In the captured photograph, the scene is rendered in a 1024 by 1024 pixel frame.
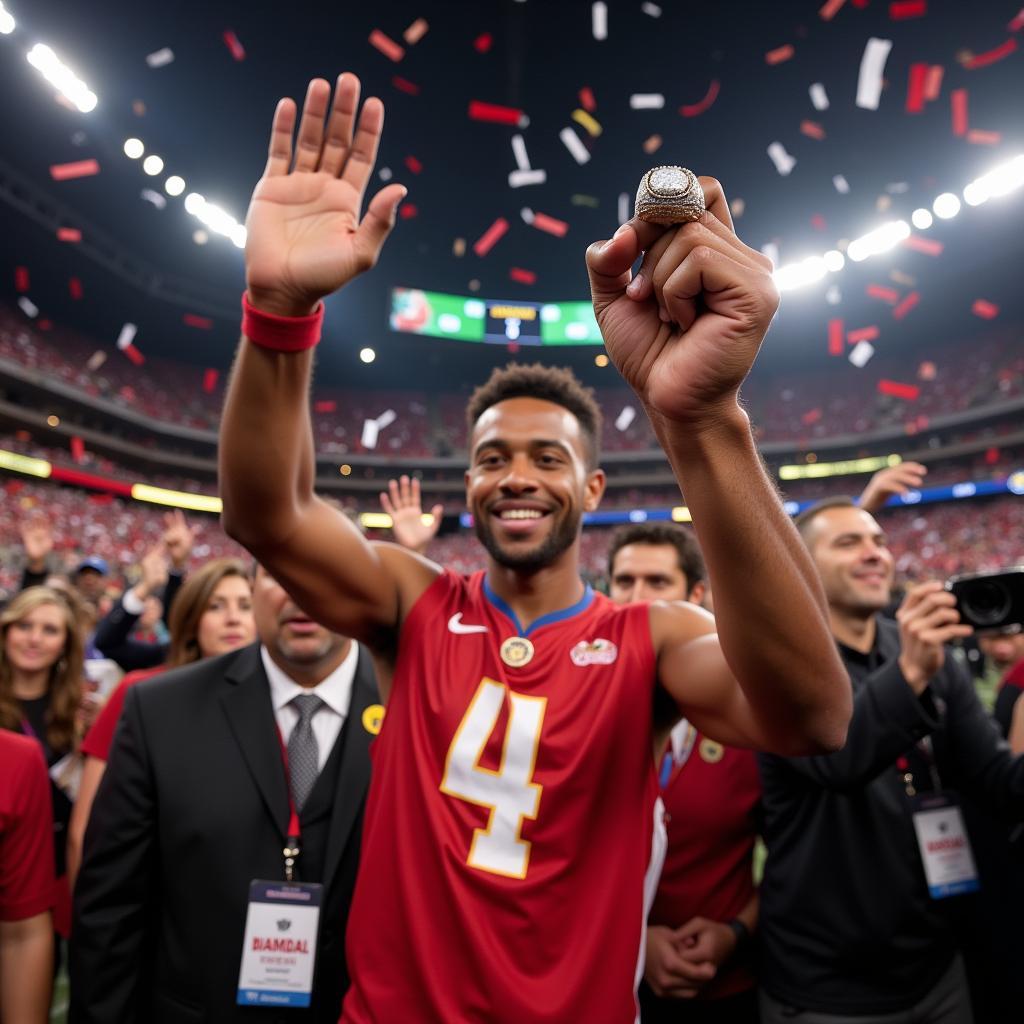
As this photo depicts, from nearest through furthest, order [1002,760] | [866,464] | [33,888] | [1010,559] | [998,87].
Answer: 1. [33,888]
2. [1002,760]
3. [998,87]
4. [1010,559]
5. [866,464]

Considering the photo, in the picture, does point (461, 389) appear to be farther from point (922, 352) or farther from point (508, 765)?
point (508, 765)

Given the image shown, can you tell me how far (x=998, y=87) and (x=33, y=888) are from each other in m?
21.3

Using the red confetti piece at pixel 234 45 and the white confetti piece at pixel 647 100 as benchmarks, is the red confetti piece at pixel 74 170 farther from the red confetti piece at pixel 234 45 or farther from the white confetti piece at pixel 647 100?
the white confetti piece at pixel 647 100

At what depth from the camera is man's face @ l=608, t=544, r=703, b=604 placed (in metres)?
2.78

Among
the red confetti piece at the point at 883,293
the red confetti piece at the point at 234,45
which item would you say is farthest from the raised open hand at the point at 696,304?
the red confetti piece at the point at 883,293

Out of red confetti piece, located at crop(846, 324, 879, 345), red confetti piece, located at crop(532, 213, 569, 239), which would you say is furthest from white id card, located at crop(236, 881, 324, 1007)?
red confetti piece, located at crop(846, 324, 879, 345)

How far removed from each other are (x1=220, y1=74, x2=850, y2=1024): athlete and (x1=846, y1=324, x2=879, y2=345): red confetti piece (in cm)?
2838

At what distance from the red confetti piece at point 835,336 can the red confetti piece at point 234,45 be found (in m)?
20.9

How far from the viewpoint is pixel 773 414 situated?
2947cm

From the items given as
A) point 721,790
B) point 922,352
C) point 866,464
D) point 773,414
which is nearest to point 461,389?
point 773,414

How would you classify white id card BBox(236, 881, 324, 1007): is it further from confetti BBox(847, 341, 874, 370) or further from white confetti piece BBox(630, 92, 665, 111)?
confetti BBox(847, 341, 874, 370)

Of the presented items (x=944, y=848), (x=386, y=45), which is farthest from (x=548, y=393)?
(x=386, y=45)

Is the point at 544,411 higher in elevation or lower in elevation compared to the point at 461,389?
lower

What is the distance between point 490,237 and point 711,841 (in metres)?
22.7
